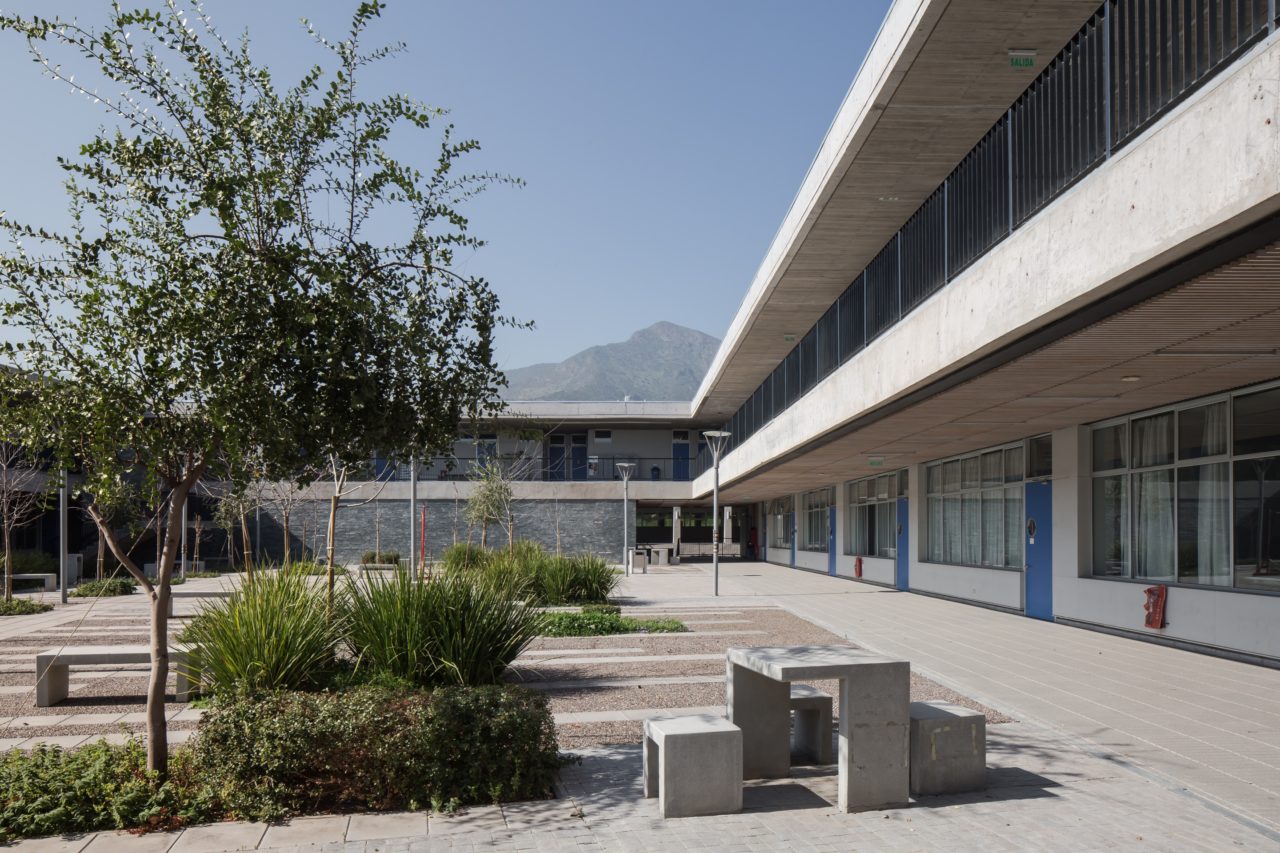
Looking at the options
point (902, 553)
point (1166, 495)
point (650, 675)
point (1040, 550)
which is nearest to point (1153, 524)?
point (1166, 495)

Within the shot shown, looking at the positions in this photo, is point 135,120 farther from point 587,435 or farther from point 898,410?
point 587,435

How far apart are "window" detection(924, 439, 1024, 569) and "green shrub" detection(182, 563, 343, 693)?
41.8 feet

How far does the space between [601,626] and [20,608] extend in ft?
40.5

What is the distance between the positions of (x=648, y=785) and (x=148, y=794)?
9.50ft

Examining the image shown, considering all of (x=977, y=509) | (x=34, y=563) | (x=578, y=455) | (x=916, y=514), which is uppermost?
(x=578, y=455)

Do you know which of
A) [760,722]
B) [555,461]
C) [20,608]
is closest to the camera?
[760,722]

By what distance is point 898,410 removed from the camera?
44.4 ft

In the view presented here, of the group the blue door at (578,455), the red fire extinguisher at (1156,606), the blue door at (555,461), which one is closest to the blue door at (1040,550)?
the red fire extinguisher at (1156,606)

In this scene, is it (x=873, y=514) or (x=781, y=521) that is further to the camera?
(x=781, y=521)

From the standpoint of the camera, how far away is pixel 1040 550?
16.5m

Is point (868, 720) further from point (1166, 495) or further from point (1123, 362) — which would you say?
point (1166, 495)

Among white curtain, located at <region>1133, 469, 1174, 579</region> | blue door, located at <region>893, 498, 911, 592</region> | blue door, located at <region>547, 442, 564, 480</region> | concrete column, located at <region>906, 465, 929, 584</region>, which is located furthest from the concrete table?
blue door, located at <region>547, 442, 564, 480</region>

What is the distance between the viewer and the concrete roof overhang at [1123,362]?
21.4 ft

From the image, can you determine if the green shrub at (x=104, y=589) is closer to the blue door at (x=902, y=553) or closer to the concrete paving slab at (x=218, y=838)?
the blue door at (x=902, y=553)
